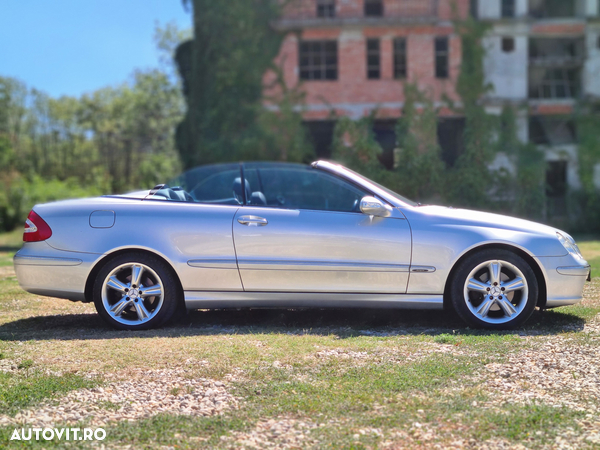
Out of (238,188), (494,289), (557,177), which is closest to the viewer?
(494,289)

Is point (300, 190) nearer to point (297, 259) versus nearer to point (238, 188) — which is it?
point (238, 188)

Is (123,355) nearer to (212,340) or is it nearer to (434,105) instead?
(212,340)

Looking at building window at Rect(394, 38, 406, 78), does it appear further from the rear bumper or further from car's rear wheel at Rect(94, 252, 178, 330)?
the rear bumper

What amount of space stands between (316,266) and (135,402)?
2.39m

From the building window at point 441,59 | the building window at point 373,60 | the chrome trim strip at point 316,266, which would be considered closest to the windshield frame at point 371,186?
the chrome trim strip at point 316,266

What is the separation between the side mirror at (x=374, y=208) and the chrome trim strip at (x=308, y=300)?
2.36 ft

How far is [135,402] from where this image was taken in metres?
3.78

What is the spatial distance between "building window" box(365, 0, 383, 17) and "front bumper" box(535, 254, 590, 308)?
22.2 metres

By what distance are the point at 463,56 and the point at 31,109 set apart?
36882 mm

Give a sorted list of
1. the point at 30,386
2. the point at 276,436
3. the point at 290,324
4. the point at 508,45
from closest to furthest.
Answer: the point at 276,436 < the point at 30,386 < the point at 290,324 < the point at 508,45

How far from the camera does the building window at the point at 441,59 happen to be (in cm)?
2562

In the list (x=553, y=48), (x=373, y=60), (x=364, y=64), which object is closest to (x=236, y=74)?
(x=364, y=64)

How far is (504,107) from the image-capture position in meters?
25.7

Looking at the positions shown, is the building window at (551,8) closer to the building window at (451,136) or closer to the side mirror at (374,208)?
the building window at (451,136)
